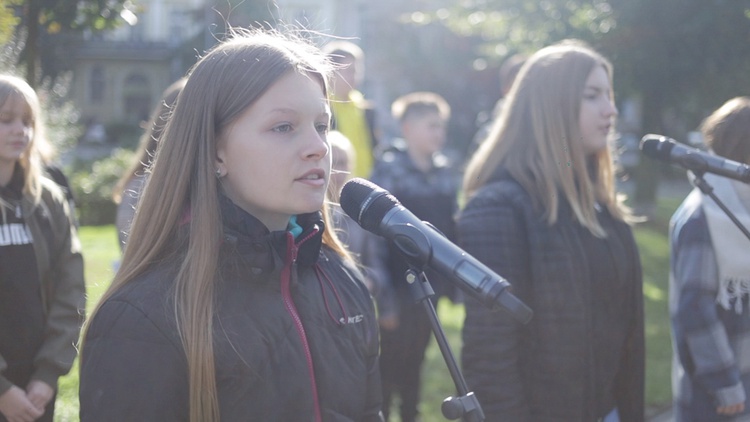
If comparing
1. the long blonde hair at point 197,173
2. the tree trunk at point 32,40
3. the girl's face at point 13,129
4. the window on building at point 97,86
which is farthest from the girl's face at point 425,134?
the window on building at point 97,86

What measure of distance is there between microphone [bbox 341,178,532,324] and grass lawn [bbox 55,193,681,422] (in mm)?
864

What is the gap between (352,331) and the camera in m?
2.18

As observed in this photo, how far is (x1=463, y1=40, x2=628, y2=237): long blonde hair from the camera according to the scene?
3199 mm

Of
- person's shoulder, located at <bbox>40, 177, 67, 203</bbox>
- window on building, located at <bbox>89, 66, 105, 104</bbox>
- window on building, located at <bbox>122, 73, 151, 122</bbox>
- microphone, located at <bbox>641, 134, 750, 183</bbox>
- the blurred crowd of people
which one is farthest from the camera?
window on building, located at <bbox>122, 73, 151, 122</bbox>

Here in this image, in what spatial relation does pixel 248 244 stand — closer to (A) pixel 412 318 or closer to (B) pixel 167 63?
(A) pixel 412 318

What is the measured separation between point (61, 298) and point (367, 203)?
82.8 inches

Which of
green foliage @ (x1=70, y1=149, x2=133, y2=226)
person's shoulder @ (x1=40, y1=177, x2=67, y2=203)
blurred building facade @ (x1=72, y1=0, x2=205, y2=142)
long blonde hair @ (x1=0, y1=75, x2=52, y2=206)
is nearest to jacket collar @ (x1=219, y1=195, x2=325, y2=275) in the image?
long blonde hair @ (x1=0, y1=75, x2=52, y2=206)

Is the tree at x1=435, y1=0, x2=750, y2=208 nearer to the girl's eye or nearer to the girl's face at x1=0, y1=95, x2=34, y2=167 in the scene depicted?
the girl's face at x1=0, y1=95, x2=34, y2=167

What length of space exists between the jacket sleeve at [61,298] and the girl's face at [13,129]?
0.96 ft

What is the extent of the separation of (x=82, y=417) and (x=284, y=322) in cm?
50

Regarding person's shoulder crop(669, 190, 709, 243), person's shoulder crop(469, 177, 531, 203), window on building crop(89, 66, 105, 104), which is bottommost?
person's shoulder crop(669, 190, 709, 243)

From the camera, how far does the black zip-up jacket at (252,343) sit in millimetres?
1771

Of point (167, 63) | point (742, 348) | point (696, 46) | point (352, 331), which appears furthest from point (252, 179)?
point (167, 63)

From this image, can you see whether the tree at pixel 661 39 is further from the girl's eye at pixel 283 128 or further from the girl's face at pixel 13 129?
the girl's eye at pixel 283 128
